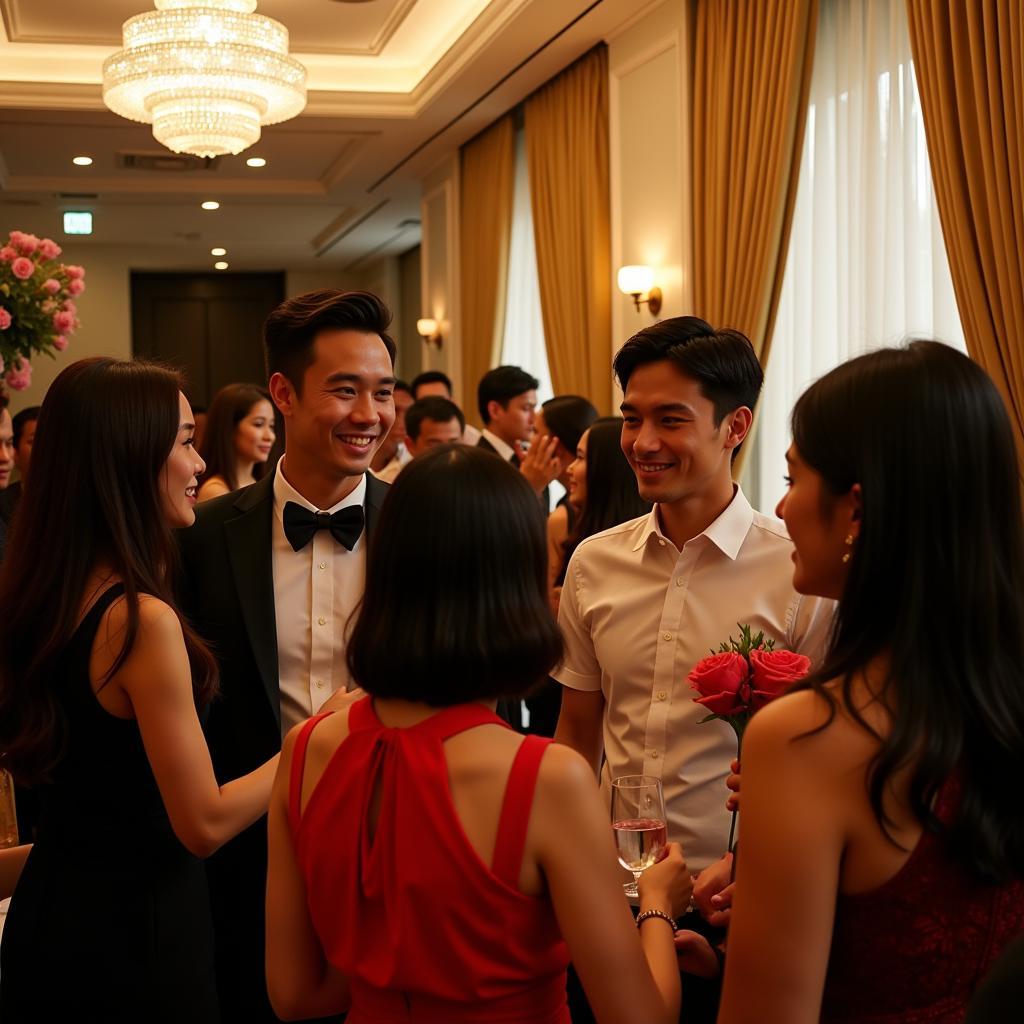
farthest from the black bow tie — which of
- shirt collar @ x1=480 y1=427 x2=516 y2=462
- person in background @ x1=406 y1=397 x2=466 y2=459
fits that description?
person in background @ x1=406 y1=397 x2=466 y2=459

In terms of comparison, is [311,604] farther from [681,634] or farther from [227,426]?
[227,426]

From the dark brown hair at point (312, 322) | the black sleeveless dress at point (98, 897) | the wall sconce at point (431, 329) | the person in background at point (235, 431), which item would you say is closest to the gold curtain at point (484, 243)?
the wall sconce at point (431, 329)

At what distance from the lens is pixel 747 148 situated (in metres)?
5.78

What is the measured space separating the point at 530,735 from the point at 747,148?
16.2 ft

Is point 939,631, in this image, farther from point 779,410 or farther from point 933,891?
point 779,410

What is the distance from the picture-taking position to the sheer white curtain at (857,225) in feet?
16.0

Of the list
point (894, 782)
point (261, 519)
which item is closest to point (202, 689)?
point (261, 519)

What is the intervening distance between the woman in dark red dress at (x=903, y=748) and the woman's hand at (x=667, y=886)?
252mm

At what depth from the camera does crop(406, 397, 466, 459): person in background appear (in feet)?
21.6

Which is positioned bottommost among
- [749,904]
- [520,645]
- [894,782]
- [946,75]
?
[749,904]

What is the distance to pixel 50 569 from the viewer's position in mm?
1923

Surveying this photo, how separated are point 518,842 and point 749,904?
26 cm

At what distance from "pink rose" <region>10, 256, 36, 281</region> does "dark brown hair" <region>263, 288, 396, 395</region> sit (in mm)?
2264

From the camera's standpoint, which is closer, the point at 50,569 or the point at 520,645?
the point at 520,645
